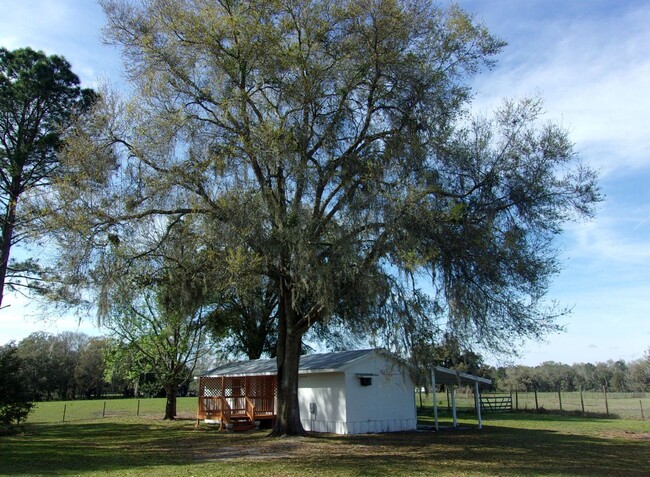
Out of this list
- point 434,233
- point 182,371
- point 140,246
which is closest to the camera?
point 434,233

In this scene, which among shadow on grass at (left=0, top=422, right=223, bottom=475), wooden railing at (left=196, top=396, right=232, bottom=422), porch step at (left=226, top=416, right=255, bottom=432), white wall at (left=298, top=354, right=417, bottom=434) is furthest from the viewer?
wooden railing at (left=196, top=396, right=232, bottom=422)

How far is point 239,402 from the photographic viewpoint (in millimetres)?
23469

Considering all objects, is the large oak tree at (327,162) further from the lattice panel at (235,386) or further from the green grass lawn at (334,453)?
the lattice panel at (235,386)

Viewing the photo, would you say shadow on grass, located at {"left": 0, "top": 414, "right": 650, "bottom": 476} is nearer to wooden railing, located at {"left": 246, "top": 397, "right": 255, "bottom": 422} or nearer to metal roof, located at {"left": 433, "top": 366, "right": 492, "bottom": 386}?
wooden railing, located at {"left": 246, "top": 397, "right": 255, "bottom": 422}

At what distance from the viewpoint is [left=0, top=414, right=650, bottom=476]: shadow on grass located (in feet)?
36.8

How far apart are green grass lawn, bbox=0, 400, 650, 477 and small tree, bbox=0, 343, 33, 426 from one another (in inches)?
48.8

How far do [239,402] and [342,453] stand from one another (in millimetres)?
10722

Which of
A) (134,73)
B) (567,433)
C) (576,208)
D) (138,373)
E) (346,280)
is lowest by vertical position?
(567,433)

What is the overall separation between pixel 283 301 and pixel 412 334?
5.68m

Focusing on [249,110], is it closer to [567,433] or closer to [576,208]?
[576,208]

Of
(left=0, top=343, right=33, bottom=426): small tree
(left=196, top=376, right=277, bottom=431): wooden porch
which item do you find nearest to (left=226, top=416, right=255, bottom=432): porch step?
(left=196, top=376, right=277, bottom=431): wooden porch

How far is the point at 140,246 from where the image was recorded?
13977mm

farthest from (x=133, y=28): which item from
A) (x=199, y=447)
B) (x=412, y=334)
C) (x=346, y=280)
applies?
(x=199, y=447)

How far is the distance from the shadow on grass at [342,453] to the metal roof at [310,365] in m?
2.74
